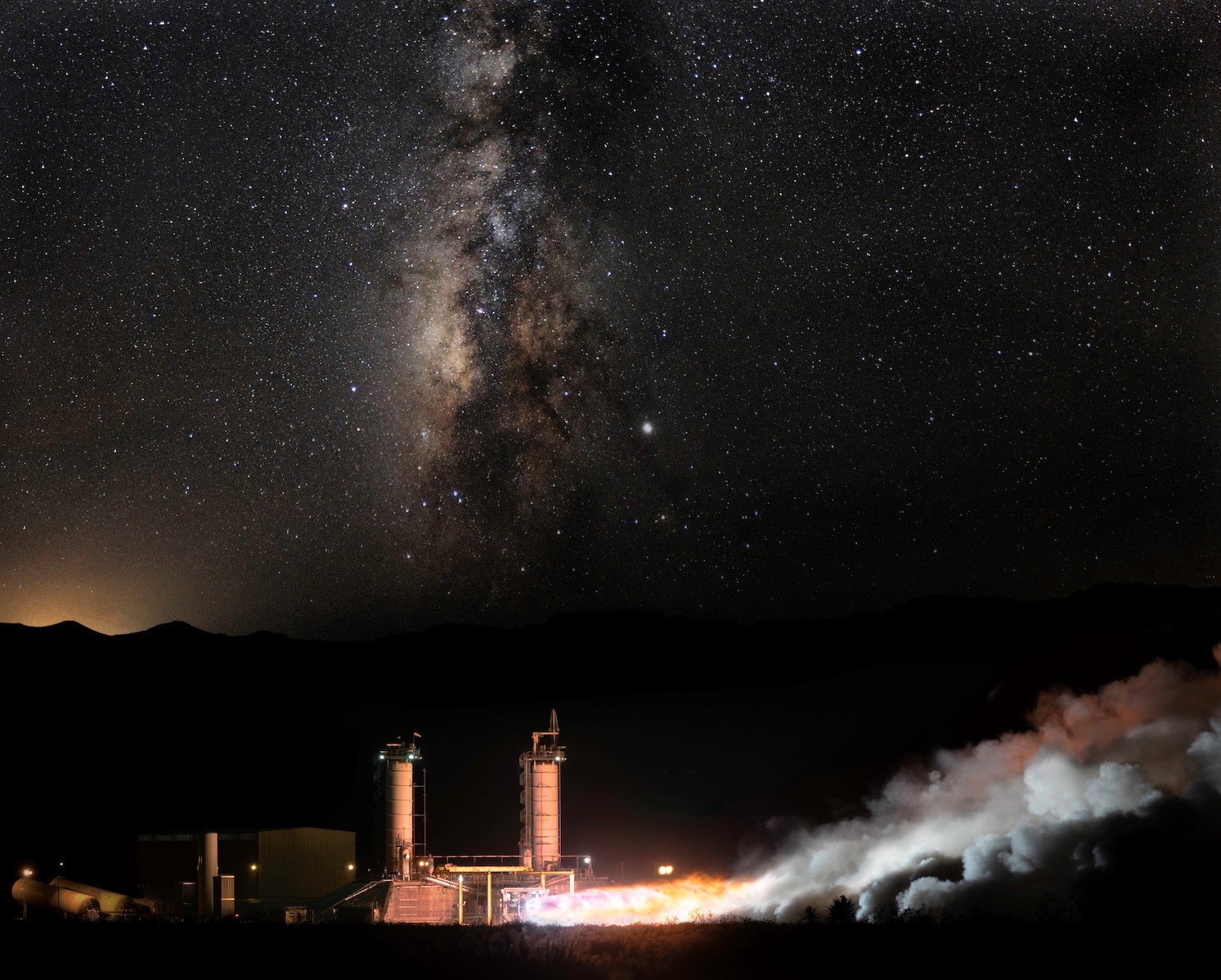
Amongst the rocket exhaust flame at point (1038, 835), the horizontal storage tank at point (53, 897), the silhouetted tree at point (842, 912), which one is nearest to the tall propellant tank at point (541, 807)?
the rocket exhaust flame at point (1038, 835)

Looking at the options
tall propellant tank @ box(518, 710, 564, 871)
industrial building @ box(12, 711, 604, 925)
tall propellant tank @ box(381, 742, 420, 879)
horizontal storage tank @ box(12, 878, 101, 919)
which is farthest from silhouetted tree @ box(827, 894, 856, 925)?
horizontal storage tank @ box(12, 878, 101, 919)

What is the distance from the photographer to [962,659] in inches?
6284

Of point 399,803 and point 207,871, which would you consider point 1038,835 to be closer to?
point 399,803

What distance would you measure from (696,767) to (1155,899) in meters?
93.3

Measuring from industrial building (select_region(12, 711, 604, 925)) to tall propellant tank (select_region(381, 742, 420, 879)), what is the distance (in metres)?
0.06

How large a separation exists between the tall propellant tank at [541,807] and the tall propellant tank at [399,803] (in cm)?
599

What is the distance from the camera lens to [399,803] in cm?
7044

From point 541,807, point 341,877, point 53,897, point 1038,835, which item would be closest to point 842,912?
point 1038,835

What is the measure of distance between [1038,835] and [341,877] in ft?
132

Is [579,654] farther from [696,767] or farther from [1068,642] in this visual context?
[1068,642]

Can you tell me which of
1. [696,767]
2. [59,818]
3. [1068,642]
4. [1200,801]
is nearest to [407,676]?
[696,767]

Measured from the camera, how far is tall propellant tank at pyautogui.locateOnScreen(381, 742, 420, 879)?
68.4 metres

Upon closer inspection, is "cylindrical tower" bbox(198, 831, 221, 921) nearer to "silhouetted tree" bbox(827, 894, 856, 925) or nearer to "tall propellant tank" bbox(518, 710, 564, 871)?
"tall propellant tank" bbox(518, 710, 564, 871)

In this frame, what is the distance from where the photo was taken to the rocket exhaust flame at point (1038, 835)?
49344 millimetres
